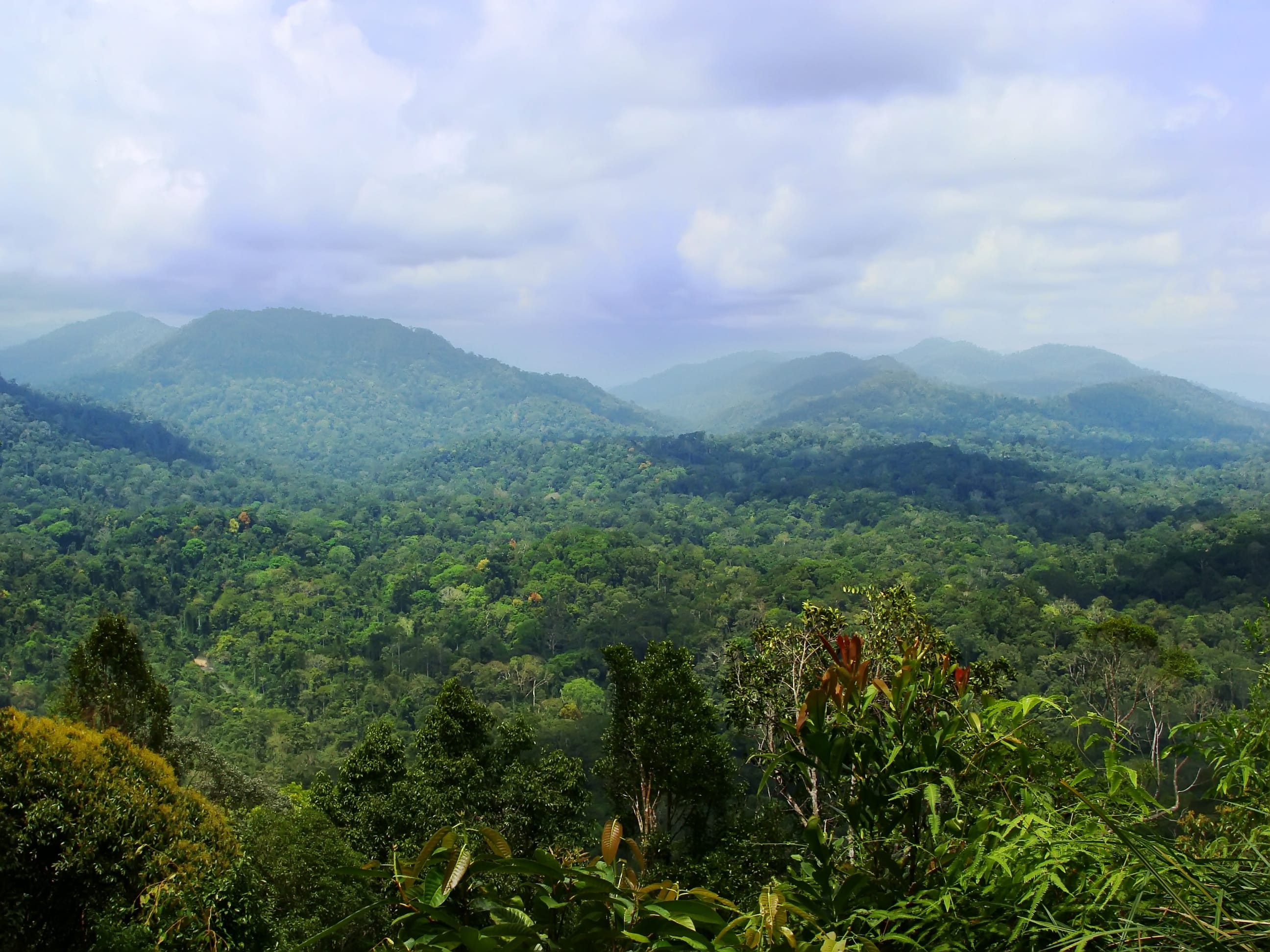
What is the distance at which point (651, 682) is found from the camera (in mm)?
9570

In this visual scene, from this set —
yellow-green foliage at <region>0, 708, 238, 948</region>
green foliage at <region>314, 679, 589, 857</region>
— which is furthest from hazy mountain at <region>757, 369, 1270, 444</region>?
yellow-green foliage at <region>0, 708, 238, 948</region>

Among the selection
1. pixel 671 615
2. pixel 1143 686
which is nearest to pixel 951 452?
pixel 671 615

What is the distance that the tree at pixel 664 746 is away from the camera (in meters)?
9.27

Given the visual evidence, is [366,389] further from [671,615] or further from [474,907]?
[474,907]

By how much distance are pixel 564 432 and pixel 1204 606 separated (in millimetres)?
130679

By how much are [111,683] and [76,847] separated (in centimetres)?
428

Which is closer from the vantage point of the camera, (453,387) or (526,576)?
(526,576)

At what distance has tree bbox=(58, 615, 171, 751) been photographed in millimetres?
9969

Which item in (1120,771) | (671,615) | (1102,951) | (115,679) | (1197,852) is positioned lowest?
(671,615)

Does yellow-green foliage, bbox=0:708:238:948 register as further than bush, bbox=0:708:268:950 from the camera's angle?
Yes

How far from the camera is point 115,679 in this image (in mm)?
10164

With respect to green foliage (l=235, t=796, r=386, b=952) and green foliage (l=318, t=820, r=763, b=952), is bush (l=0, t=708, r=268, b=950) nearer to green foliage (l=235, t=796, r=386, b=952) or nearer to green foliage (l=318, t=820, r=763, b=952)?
green foliage (l=235, t=796, r=386, b=952)

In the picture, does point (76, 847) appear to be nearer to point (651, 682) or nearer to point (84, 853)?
point (84, 853)

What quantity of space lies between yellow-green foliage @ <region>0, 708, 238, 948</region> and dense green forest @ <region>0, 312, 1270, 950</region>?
5cm
